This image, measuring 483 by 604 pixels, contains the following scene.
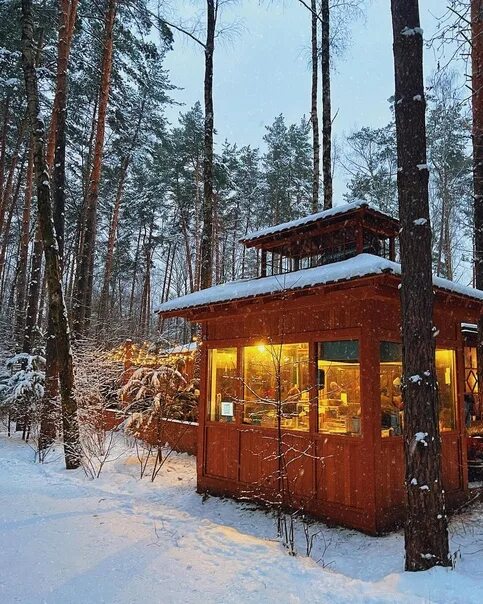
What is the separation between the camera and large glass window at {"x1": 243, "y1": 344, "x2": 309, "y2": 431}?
20.5 ft

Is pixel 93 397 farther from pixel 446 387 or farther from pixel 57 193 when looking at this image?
pixel 446 387

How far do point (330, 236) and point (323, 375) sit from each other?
2.32m

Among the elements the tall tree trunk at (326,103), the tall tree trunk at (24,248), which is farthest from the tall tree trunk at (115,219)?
the tall tree trunk at (326,103)

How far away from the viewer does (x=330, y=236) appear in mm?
7301

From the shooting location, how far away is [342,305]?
592cm

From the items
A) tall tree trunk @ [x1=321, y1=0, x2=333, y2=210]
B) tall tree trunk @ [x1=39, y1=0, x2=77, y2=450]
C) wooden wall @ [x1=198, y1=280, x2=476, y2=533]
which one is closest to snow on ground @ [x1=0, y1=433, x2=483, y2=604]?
wooden wall @ [x1=198, y1=280, x2=476, y2=533]

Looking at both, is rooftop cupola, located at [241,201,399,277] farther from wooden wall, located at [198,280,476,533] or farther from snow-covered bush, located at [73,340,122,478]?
snow-covered bush, located at [73,340,122,478]

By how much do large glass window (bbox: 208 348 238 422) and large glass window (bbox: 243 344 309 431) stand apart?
0.84 ft

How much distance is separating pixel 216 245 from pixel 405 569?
2056 centimetres

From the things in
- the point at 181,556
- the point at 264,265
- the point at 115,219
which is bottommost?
the point at 181,556

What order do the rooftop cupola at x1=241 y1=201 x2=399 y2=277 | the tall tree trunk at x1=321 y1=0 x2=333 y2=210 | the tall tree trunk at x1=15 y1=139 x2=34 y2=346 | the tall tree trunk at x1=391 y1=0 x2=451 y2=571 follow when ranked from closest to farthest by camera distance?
the tall tree trunk at x1=391 y1=0 x2=451 y2=571
the rooftop cupola at x1=241 y1=201 x2=399 y2=277
the tall tree trunk at x1=321 y1=0 x2=333 y2=210
the tall tree trunk at x1=15 y1=139 x2=34 y2=346

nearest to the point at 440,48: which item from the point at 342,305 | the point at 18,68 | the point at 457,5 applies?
the point at 457,5

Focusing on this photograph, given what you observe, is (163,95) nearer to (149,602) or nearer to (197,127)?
(197,127)

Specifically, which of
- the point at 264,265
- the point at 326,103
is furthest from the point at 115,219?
the point at 264,265
